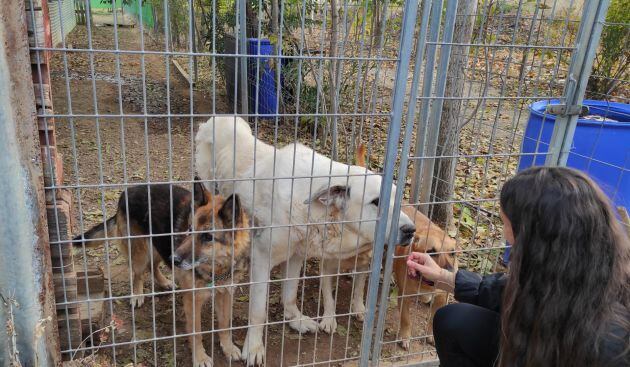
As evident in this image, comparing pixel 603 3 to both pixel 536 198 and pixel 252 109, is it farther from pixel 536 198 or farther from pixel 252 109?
pixel 252 109

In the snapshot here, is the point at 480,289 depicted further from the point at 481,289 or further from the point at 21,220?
the point at 21,220

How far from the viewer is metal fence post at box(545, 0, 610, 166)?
9.85 feet

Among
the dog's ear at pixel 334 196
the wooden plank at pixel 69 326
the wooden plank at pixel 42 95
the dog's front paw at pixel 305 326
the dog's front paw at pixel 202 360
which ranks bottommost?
the dog's front paw at pixel 305 326

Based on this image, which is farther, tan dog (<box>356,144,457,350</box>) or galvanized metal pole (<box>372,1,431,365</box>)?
tan dog (<box>356,144,457,350</box>)

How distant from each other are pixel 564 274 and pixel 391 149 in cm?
110

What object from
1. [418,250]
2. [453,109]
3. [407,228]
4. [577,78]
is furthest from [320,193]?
[453,109]

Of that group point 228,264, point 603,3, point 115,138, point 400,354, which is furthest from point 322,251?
point 115,138

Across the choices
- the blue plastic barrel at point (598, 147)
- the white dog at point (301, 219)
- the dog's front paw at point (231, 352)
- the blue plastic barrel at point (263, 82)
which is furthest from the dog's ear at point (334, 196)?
the blue plastic barrel at point (263, 82)

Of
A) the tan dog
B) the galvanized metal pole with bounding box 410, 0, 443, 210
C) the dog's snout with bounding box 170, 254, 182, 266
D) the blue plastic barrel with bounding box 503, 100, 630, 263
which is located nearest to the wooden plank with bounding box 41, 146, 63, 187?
the dog's snout with bounding box 170, 254, 182, 266

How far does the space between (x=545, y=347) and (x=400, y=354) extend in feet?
5.61

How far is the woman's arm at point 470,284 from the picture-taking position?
265cm

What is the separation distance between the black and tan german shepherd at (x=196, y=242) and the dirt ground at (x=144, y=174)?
18cm

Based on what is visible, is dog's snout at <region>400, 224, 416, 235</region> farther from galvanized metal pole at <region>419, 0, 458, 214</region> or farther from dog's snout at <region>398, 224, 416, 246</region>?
galvanized metal pole at <region>419, 0, 458, 214</region>

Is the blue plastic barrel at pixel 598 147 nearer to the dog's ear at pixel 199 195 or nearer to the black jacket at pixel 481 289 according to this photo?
the black jacket at pixel 481 289
